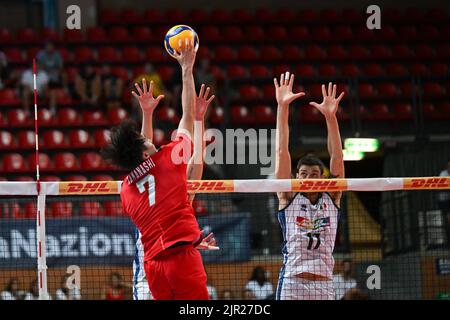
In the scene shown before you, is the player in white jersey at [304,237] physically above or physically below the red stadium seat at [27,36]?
below

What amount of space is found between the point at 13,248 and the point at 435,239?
21.1 ft

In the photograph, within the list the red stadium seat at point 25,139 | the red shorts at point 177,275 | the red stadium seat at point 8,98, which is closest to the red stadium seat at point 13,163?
the red stadium seat at point 25,139

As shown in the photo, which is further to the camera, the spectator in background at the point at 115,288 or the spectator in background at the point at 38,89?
the spectator in background at the point at 38,89

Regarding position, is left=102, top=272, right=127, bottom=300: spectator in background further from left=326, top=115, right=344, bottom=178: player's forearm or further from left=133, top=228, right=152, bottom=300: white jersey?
left=326, top=115, right=344, bottom=178: player's forearm

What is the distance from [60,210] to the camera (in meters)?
14.1

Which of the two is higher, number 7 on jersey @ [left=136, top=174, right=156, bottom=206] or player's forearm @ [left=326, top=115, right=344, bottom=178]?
player's forearm @ [left=326, top=115, right=344, bottom=178]

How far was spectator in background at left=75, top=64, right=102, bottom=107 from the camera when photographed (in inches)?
766

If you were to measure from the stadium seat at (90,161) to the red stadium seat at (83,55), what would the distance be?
3393 mm

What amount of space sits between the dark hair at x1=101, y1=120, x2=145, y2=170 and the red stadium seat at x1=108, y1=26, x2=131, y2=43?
15.5 metres

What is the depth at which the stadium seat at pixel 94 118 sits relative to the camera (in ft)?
62.0

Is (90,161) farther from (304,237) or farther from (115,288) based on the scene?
(304,237)

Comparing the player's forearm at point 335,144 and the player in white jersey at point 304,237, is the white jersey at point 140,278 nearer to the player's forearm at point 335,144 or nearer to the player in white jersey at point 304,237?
the player in white jersey at point 304,237

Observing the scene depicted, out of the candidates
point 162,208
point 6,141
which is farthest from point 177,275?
point 6,141

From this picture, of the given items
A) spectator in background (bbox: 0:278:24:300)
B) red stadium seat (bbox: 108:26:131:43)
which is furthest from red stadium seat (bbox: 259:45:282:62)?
spectator in background (bbox: 0:278:24:300)
